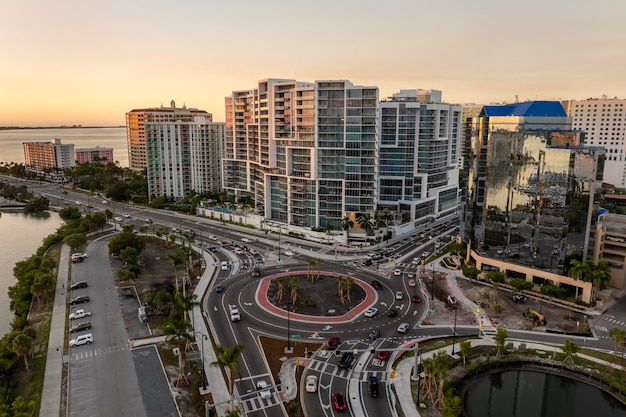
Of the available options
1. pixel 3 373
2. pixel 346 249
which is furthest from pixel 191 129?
pixel 3 373

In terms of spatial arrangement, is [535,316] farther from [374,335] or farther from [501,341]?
[374,335]

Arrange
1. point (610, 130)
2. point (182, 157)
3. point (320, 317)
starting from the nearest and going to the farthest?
point (320, 317), point (182, 157), point (610, 130)

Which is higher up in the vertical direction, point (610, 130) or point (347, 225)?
point (610, 130)

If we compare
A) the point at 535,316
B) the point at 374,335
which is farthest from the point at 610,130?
the point at 374,335

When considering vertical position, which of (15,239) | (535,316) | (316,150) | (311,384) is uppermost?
(316,150)

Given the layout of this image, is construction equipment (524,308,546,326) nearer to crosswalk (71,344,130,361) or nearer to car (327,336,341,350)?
car (327,336,341,350)

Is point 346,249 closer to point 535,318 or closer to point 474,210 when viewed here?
point 474,210
